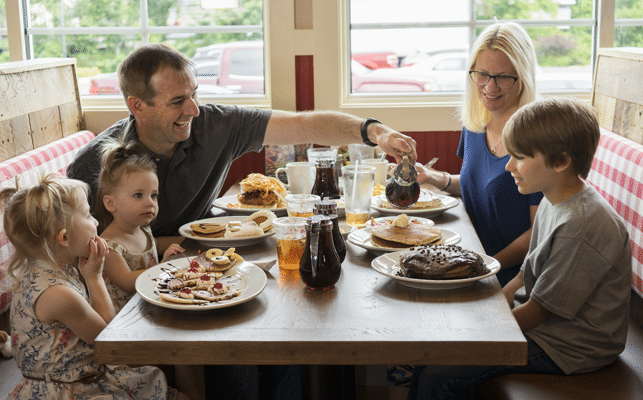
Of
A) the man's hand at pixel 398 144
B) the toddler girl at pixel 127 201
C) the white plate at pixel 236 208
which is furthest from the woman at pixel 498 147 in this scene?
the toddler girl at pixel 127 201

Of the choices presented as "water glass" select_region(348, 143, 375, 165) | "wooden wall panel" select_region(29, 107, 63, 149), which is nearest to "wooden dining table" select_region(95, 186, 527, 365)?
"water glass" select_region(348, 143, 375, 165)

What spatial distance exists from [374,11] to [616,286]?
97.4 inches

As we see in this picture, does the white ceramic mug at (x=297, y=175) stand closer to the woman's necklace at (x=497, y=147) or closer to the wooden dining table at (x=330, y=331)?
the woman's necklace at (x=497, y=147)

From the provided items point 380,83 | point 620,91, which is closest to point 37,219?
point 620,91

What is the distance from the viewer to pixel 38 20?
3688mm

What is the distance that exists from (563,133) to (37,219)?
1365 millimetres

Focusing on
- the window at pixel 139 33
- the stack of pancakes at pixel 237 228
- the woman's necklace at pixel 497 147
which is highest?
the window at pixel 139 33

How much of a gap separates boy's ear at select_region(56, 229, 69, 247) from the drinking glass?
51 cm

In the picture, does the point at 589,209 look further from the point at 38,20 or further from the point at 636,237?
the point at 38,20

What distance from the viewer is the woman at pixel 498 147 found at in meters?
2.19

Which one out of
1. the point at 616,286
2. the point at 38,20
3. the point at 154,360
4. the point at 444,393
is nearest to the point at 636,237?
the point at 616,286

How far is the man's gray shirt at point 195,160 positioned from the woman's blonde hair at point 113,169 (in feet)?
0.62

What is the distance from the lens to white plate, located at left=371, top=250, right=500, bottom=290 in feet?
4.50

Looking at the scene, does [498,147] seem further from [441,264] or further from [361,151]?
[441,264]
